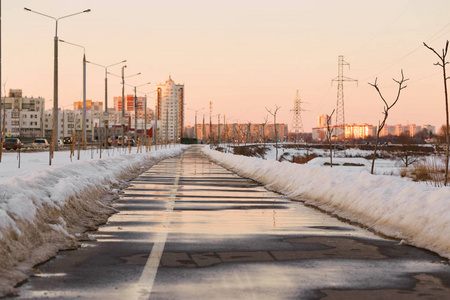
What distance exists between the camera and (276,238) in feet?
32.8

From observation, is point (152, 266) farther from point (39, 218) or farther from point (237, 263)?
point (39, 218)

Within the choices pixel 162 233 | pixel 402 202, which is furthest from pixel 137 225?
pixel 402 202

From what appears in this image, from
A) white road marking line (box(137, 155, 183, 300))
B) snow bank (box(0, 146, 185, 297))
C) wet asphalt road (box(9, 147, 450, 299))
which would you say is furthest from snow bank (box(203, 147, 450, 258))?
snow bank (box(0, 146, 185, 297))

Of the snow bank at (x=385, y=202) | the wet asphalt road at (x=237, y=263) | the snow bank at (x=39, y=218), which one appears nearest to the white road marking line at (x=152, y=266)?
the wet asphalt road at (x=237, y=263)

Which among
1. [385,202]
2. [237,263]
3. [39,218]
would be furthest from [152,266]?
[385,202]

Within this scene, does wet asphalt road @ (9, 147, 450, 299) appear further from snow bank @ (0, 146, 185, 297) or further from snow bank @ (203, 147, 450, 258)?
snow bank @ (203, 147, 450, 258)

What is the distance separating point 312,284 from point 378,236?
411 centimetres

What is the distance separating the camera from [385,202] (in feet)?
40.3

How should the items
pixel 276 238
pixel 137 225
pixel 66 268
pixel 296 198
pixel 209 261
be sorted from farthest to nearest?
pixel 296 198 < pixel 137 225 < pixel 276 238 < pixel 209 261 < pixel 66 268

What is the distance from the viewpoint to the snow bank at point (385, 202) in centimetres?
963

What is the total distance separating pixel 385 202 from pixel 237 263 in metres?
5.47

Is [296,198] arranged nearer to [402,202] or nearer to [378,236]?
[402,202]

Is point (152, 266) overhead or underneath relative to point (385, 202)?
underneath

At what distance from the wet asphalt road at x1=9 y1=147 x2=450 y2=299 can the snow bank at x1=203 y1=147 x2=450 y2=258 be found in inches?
18.1
